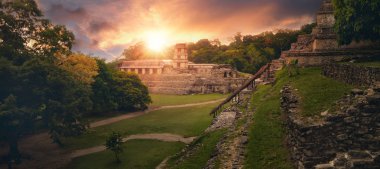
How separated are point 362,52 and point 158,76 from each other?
68587 mm

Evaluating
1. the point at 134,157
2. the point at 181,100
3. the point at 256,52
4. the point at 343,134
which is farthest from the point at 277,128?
the point at 256,52

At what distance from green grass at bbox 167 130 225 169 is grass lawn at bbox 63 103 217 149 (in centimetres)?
746

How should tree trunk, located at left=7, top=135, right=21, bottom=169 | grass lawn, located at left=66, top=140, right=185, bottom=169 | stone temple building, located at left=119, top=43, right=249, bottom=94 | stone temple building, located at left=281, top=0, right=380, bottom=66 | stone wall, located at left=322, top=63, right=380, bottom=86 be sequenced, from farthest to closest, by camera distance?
stone temple building, located at left=119, top=43, right=249, bottom=94, stone temple building, located at left=281, top=0, right=380, bottom=66, tree trunk, located at left=7, top=135, right=21, bottom=169, grass lawn, located at left=66, top=140, right=185, bottom=169, stone wall, located at left=322, top=63, right=380, bottom=86

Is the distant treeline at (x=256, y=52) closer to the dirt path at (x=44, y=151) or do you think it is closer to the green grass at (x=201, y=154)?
the dirt path at (x=44, y=151)

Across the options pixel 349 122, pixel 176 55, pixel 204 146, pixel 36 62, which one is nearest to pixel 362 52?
pixel 204 146

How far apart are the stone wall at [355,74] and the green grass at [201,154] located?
9.37 m

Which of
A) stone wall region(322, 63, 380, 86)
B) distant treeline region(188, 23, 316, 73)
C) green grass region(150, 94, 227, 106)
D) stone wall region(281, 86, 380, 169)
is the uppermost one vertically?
distant treeline region(188, 23, 316, 73)

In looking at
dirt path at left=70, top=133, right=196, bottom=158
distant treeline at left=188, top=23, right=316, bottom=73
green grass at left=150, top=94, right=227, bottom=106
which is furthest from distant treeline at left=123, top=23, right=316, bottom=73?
dirt path at left=70, top=133, right=196, bottom=158

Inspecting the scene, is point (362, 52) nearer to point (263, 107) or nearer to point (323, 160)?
point (263, 107)

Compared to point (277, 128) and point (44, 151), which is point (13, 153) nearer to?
point (44, 151)

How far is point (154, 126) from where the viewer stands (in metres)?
38.1

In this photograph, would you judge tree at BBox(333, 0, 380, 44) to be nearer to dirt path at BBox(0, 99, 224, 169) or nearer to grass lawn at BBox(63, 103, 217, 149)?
grass lawn at BBox(63, 103, 217, 149)

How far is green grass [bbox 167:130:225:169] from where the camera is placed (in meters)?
19.8

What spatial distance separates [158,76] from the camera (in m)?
91.0
